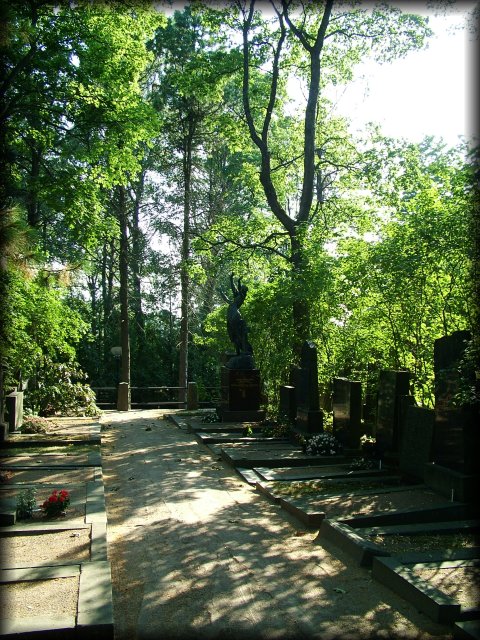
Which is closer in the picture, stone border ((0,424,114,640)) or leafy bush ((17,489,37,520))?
stone border ((0,424,114,640))

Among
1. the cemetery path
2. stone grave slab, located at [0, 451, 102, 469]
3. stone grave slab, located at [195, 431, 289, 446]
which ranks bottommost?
the cemetery path

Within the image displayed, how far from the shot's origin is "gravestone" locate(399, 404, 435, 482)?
8.68m

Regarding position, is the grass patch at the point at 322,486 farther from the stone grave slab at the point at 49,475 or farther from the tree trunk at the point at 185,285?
the tree trunk at the point at 185,285

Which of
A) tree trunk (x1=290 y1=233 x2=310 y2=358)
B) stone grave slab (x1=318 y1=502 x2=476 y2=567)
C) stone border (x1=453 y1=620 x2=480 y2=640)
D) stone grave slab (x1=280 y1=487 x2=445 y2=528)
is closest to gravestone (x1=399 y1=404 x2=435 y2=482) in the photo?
stone grave slab (x1=280 y1=487 x2=445 y2=528)

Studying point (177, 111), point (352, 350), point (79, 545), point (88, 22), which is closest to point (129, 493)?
point (79, 545)

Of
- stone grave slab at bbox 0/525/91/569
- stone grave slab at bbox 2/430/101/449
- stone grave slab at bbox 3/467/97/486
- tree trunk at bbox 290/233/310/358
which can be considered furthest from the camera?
tree trunk at bbox 290/233/310/358

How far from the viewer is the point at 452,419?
815 centimetres

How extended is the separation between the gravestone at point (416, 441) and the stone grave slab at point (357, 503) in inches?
21.5

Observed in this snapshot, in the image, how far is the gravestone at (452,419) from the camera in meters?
7.84

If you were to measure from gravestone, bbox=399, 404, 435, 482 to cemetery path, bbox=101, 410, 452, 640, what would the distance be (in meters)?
2.23

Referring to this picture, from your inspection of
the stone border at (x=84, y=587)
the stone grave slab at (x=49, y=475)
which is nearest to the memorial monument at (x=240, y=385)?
the stone grave slab at (x=49, y=475)

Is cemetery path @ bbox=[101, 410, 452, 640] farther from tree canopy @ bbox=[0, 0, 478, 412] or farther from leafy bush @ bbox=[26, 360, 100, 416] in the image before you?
leafy bush @ bbox=[26, 360, 100, 416]

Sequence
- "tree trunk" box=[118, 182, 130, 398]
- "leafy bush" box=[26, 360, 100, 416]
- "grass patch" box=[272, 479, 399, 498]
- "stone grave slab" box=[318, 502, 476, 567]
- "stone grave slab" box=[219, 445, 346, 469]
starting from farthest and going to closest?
"tree trunk" box=[118, 182, 130, 398] < "leafy bush" box=[26, 360, 100, 416] < "stone grave slab" box=[219, 445, 346, 469] < "grass patch" box=[272, 479, 399, 498] < "stone grave slab" box=[318, 502, 476, 567]

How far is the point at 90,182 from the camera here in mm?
15547
